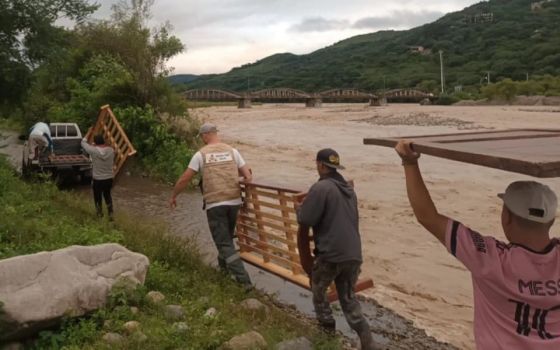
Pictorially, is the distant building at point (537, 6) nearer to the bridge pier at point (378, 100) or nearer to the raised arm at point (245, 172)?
the bridge pier at point (378, 100)

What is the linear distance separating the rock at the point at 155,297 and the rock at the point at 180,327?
60 centimetres

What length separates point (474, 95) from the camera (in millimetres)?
68938

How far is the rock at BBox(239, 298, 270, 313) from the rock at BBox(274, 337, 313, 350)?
2.75 feet

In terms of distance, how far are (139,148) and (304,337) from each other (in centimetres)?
1345

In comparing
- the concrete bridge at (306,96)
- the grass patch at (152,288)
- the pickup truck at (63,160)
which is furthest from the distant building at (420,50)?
the grass patch at (152,288)

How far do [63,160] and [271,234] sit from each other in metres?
9.04

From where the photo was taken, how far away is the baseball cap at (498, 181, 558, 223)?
7.03 feet

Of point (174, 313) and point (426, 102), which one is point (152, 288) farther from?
point (426, 102)

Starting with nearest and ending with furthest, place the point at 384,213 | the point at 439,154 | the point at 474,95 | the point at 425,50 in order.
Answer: the point at 439,154
the point at 384,213
the point at 474,95
the point at 425,50

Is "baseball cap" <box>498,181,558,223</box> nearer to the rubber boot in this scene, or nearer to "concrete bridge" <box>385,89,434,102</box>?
the rubber boot

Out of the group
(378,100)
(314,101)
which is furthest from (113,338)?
(314,101)

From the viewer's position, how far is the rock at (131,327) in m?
4.43

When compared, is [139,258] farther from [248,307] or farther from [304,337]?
[304,337]

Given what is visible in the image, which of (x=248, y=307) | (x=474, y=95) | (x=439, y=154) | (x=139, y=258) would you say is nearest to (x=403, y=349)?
(x=248, y=307)
